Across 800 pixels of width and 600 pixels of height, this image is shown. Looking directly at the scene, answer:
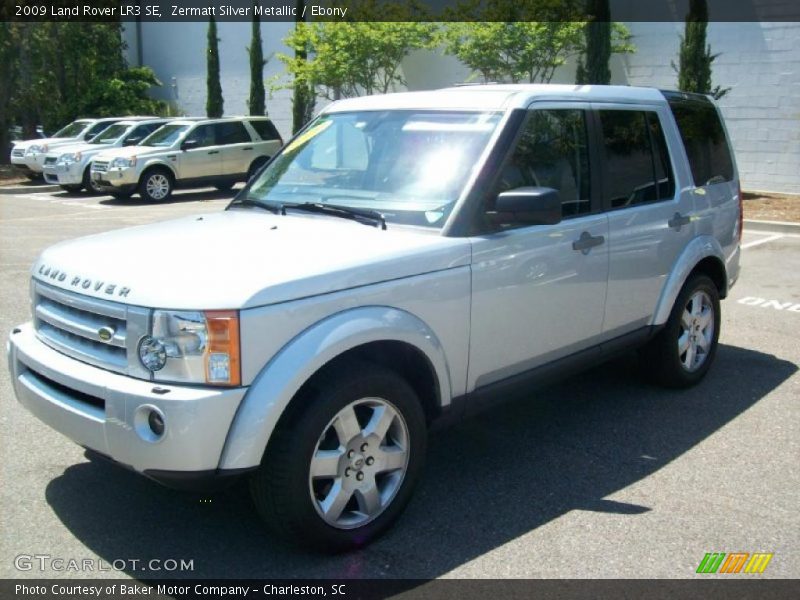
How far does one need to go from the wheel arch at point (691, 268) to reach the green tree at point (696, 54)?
12.3 meters

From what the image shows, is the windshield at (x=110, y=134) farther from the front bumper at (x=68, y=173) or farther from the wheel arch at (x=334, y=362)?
the wheel arch at (x=334, y=362)

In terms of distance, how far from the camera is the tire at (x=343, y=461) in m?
3.40

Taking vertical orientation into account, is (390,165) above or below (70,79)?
below

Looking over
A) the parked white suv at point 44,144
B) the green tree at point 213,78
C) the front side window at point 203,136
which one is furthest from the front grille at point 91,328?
the green tree at point 213,78

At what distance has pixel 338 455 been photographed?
3568 millimetres

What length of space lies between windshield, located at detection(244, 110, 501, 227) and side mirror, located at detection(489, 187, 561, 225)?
0.23m

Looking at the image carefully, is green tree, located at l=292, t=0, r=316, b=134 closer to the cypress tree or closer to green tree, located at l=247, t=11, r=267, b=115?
green tree, located at l=247, t=11, r=267, b=115

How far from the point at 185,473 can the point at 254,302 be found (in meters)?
0.69

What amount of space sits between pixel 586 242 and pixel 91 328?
A: 261 centimetres

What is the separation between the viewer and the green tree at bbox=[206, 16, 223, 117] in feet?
95.6

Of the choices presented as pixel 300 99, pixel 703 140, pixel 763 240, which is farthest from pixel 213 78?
pixel 703 140

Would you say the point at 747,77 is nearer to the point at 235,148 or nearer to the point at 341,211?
the point at 235,148

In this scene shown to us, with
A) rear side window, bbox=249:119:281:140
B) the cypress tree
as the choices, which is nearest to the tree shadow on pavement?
the cypress tree

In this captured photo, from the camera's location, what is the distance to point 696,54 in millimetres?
17062
